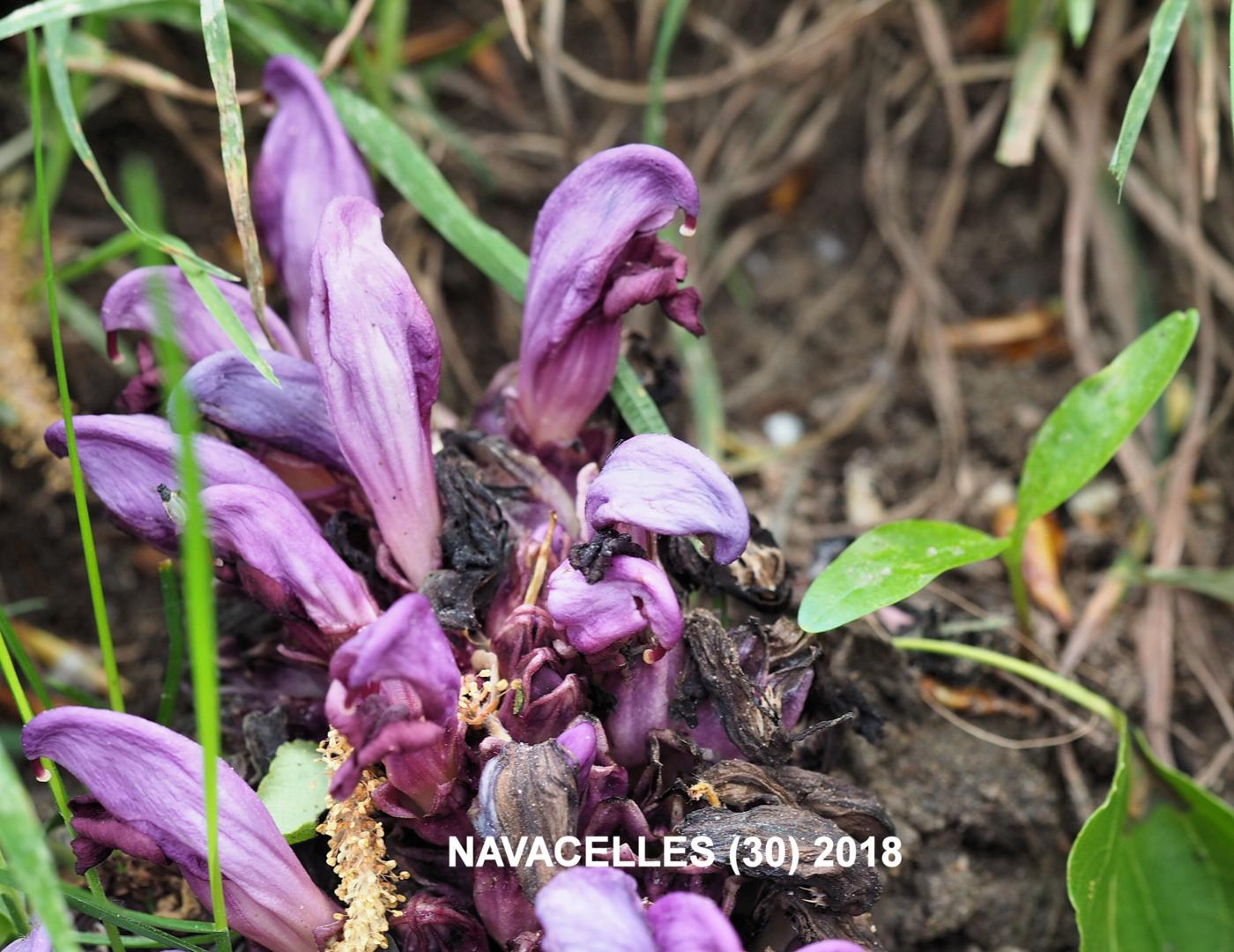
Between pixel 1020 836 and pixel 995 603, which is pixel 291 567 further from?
pixel 995 603

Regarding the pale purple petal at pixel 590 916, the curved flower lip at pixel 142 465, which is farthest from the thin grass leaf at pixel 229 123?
the pale purple petal at pixel 590 916

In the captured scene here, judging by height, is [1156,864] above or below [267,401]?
below

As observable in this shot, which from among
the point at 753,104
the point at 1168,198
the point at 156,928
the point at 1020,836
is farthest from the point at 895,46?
the point at 156,928

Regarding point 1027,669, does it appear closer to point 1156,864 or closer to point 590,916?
point 1156,864

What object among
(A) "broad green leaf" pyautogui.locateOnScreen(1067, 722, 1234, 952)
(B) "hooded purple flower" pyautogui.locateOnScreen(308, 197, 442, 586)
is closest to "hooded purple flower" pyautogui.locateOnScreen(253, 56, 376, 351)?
(B) "hooded purple flower" pyautogui.locateOnScreen(308, 197, 442, 586)

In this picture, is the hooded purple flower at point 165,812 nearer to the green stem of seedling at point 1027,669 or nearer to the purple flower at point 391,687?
the purple flower at point 391,687

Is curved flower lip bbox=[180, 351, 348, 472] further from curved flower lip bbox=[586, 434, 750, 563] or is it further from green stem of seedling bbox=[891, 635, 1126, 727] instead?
green stem of seedling bbox=[891, 635, 1126, 727]

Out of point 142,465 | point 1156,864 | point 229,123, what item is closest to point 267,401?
point 142,465
